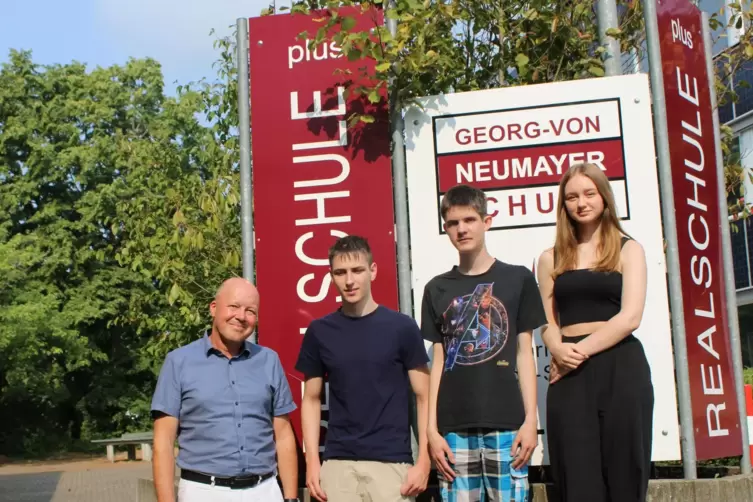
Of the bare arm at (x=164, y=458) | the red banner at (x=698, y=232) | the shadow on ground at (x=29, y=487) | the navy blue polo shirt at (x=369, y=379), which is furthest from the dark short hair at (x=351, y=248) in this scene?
the shadow on ground at (x=29, y=487)

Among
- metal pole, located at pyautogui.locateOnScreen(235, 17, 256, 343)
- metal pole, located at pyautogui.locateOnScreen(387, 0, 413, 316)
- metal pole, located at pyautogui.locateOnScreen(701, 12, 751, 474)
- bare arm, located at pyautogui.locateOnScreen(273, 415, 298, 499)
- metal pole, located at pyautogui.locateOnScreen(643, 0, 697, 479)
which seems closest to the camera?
bare arm, located at pyautogui.locateOnScreen(273, 415, 298, 499)

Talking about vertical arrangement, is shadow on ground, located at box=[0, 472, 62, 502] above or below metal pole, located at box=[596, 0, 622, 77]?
below

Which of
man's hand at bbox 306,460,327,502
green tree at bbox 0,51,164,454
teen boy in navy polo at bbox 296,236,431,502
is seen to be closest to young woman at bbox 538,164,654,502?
teen boy in navy polo at bbox 296,236,431,502

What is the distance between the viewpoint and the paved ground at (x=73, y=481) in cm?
1727

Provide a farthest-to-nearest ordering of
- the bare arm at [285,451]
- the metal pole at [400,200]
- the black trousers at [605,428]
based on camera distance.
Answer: the metal pole at [400,200] → the bare arm at [285,451] → the black trousers at [605,428]

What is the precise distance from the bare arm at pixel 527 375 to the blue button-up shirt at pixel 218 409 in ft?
3.59

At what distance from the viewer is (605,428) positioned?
14.0 ft

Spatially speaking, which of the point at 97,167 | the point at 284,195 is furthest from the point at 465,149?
the point at 97,167

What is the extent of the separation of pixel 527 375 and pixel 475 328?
30 centimetres

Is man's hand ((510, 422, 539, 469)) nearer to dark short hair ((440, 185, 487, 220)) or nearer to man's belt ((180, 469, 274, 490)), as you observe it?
dark short hair ((440, 185, 487, 220))

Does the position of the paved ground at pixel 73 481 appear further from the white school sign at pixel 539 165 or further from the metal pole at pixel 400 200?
the white school sign at pixel 539 165

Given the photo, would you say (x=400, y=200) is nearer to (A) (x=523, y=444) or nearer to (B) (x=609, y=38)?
(B) (x=609, y=38)

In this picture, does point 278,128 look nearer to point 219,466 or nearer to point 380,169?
point 380,169

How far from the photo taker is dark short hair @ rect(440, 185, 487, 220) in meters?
4.62
